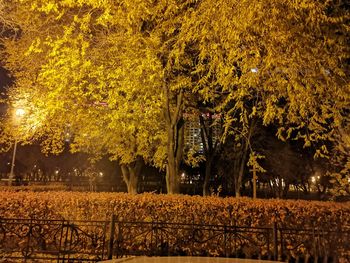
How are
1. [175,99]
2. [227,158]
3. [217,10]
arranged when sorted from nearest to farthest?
[217,10] < [175,99] < [227,158]

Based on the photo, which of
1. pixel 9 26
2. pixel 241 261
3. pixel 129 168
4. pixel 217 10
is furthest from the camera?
pixel 129 168

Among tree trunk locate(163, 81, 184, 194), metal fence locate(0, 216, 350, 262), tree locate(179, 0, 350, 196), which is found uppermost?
tree locate(179, 0, 350, 196)

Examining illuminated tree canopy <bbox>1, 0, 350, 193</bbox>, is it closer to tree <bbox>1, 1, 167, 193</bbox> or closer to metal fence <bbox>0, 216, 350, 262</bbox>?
tree <bbox>1, 1, 167, 193</bbox>

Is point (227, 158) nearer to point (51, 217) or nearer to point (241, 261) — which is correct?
point (51, 217)

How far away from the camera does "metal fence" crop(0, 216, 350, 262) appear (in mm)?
8930

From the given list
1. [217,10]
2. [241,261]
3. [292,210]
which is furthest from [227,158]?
[241,261]

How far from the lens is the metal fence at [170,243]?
8930mm

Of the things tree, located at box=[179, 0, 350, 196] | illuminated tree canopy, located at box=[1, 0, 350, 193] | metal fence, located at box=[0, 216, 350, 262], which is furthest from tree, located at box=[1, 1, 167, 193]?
metal fence, located at box=[0, 216, 350, 262]

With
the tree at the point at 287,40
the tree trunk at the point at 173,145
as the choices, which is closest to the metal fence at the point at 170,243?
the tree at the point at 287,40

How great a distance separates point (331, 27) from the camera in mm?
8500

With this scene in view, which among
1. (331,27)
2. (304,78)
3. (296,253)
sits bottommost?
(296,253)

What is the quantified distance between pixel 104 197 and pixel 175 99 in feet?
21.6

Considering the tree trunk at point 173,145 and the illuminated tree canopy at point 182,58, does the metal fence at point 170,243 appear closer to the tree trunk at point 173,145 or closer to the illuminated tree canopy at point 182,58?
the illuminated tree canopy at point 182,58

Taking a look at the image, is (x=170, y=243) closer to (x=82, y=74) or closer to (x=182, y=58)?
(x=82, y=74)
